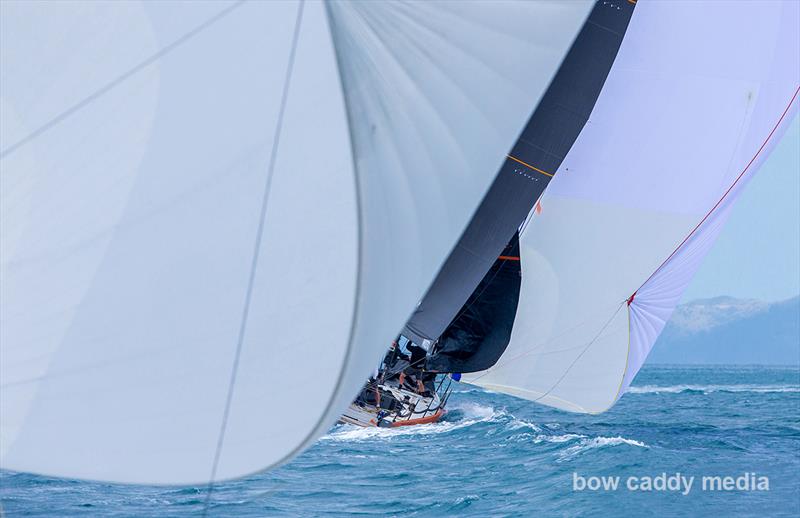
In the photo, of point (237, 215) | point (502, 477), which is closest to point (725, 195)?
point (502, 477)

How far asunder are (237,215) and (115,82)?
4.10ft

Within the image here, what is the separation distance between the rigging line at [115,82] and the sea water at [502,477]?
3.70 m

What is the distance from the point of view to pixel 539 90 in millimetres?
5238

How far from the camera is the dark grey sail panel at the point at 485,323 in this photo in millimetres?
15195

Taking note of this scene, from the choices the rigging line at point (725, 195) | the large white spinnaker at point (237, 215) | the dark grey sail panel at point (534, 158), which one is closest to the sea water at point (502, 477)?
the dark grey sail panel at point (534, 158)

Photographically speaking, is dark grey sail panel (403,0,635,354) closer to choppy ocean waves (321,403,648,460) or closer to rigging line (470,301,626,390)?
rigging line (470,301,626,390)

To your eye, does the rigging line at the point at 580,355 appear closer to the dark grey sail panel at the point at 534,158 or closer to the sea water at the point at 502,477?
the sea water at the point at 502,477

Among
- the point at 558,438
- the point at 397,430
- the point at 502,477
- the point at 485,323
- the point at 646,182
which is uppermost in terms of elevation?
the point at 646,182

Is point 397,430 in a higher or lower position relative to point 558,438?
higher

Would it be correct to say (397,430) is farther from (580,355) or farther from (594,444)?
(580,355)

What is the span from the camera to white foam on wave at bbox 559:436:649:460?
1642 centimetres

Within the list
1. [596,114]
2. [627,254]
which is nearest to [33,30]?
[596,114]

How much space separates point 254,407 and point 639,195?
33.0 ft

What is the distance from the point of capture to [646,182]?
13.4 meters
